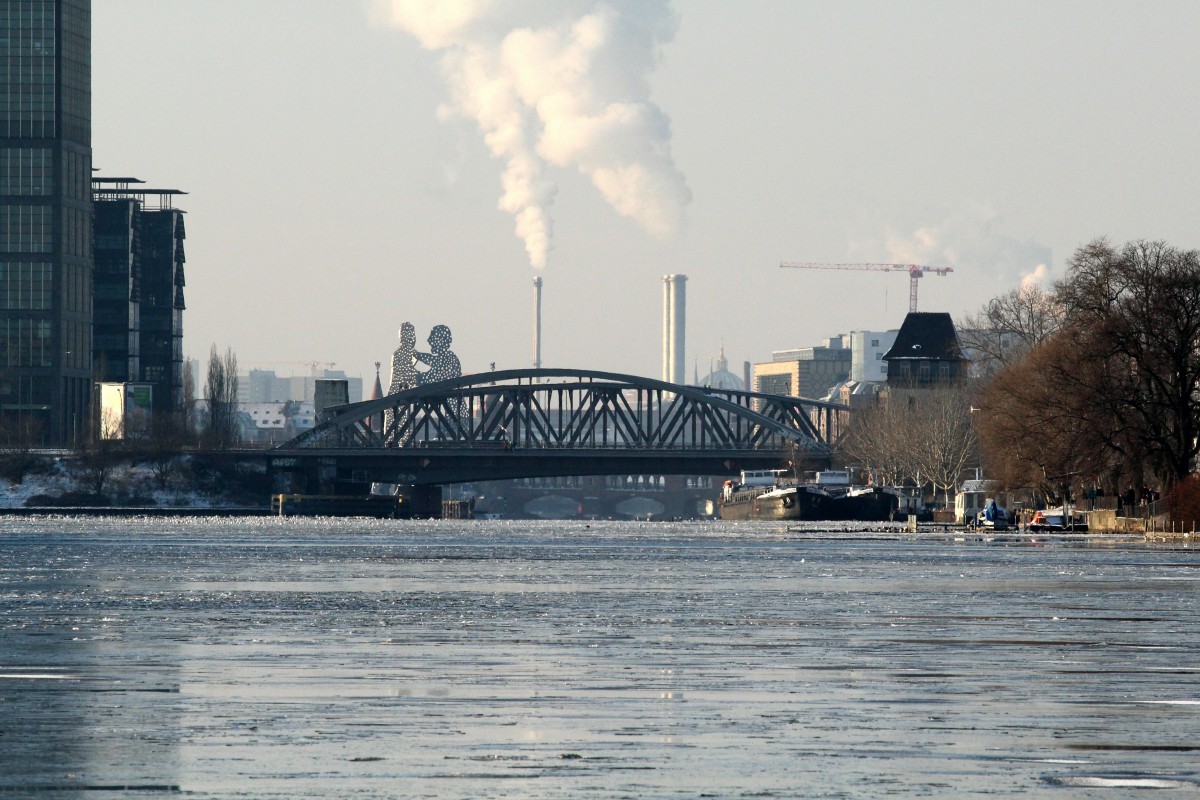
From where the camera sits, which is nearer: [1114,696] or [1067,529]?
[1114,696]

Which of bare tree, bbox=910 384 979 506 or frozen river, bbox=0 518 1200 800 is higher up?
bare tree, bbox=910 384 979 506

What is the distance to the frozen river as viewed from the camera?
49.6 ft

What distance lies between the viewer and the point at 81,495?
19375 centimetres

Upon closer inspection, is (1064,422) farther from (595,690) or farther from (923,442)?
(595,690)

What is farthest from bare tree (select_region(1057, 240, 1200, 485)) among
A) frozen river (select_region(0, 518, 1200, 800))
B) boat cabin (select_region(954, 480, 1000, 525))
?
frozen river (select_region(0, 518, 1200, 800))

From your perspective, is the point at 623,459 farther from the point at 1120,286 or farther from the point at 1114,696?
the point at 1114,696

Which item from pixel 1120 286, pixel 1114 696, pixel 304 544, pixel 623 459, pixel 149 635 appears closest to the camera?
pixel 1114 696

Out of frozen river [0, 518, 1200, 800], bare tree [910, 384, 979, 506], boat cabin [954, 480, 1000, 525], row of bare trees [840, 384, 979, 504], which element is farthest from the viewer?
row of bare trees [840, 384, 979, 504]

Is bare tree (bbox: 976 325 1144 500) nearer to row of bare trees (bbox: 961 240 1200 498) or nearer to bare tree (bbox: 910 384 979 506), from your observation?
row of bare trees (bbox: 961 240 1200 498)

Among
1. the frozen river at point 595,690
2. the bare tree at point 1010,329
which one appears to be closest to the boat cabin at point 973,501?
the bare tree at point 1010,329

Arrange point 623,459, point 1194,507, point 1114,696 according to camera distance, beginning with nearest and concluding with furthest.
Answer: point 1114,696 → point 1194,507 → point 623,459

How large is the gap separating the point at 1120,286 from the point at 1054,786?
8736 cm

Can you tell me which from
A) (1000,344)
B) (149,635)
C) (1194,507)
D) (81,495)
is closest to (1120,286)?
(1194,507)

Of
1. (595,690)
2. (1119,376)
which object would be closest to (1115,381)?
(1119,376)
